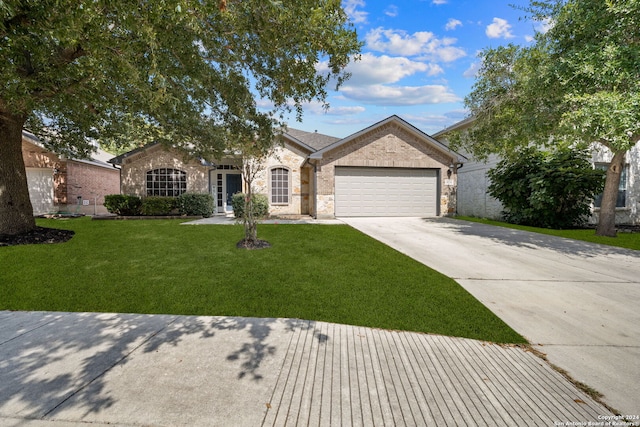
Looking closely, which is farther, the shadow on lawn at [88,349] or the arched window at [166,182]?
the arched window at [166,182]


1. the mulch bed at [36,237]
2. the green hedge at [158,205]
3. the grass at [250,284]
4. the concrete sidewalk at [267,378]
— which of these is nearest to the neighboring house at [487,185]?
the grass at [250,284]

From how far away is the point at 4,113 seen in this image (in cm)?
866

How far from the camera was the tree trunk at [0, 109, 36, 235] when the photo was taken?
880cm

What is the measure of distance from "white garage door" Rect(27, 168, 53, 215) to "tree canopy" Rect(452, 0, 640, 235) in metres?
22.2

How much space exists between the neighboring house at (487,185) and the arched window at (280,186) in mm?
8484

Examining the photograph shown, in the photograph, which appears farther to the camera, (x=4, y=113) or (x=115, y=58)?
(x=4, y=113)

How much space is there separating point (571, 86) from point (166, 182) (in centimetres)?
1784

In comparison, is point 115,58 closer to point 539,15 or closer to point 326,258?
point 326,258

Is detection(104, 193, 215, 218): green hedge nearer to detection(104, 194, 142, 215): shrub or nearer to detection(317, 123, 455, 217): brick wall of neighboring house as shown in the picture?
detection(104, 194, 142, 215): shrub

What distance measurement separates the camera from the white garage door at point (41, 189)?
17.8m

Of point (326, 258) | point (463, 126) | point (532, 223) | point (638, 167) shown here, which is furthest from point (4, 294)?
point (638, 167)

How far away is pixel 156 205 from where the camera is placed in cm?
1644

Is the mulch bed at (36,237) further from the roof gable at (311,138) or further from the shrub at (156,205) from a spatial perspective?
the roof gable at (311,138)

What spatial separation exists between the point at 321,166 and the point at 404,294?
11778 mm
